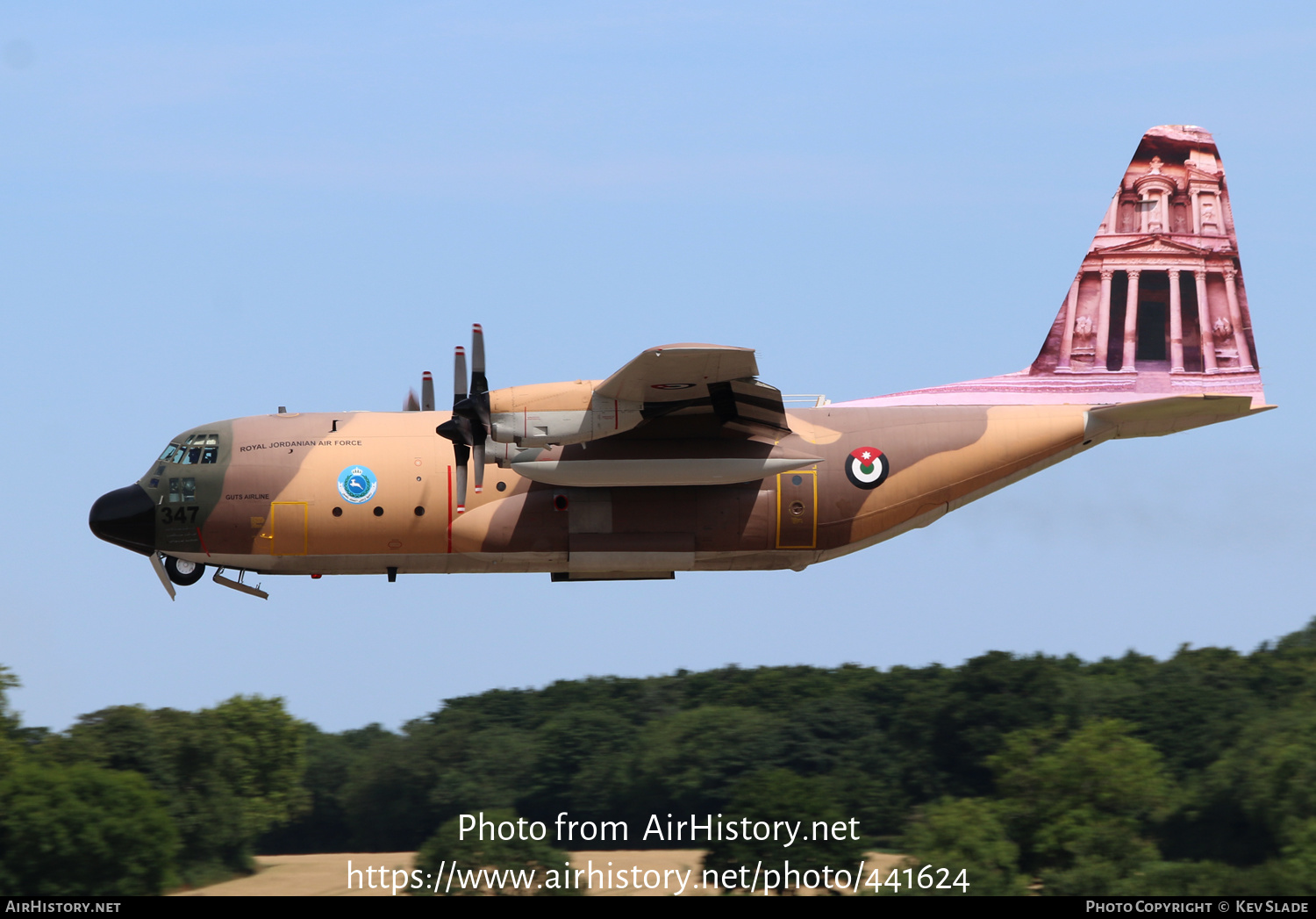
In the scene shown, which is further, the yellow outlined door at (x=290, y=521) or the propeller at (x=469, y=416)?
the yellow outlined door at (x=290, y=521)

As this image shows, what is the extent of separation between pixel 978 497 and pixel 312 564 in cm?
1148

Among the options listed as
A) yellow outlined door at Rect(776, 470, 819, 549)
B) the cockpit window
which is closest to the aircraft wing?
yellow outlined door at Rect(776, 470, 819, 549)

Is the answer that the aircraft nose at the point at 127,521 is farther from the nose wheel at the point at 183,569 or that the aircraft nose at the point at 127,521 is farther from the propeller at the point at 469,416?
the propeller at the point at 469,416

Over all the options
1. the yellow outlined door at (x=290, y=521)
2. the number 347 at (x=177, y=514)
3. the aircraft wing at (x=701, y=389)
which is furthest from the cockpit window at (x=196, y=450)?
the aircraft wing at (x=701, y=389)

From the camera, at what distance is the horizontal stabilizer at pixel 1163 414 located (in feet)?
79.3

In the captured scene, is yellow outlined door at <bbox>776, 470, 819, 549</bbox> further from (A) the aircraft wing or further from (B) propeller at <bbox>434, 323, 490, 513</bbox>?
(B) propeller at <bbox>434, 323, 490, 513</bbox>

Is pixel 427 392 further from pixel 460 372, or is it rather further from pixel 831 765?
pixel 831 765

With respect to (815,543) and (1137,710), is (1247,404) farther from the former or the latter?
(1137,710)

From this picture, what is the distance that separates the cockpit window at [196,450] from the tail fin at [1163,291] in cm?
1452

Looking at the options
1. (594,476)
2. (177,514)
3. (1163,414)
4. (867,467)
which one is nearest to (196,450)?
(177,514)

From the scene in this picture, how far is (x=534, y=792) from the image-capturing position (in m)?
40.5

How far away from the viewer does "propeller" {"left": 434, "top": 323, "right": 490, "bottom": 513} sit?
21.2m

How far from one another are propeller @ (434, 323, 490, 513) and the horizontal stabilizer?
10582 millimetres
